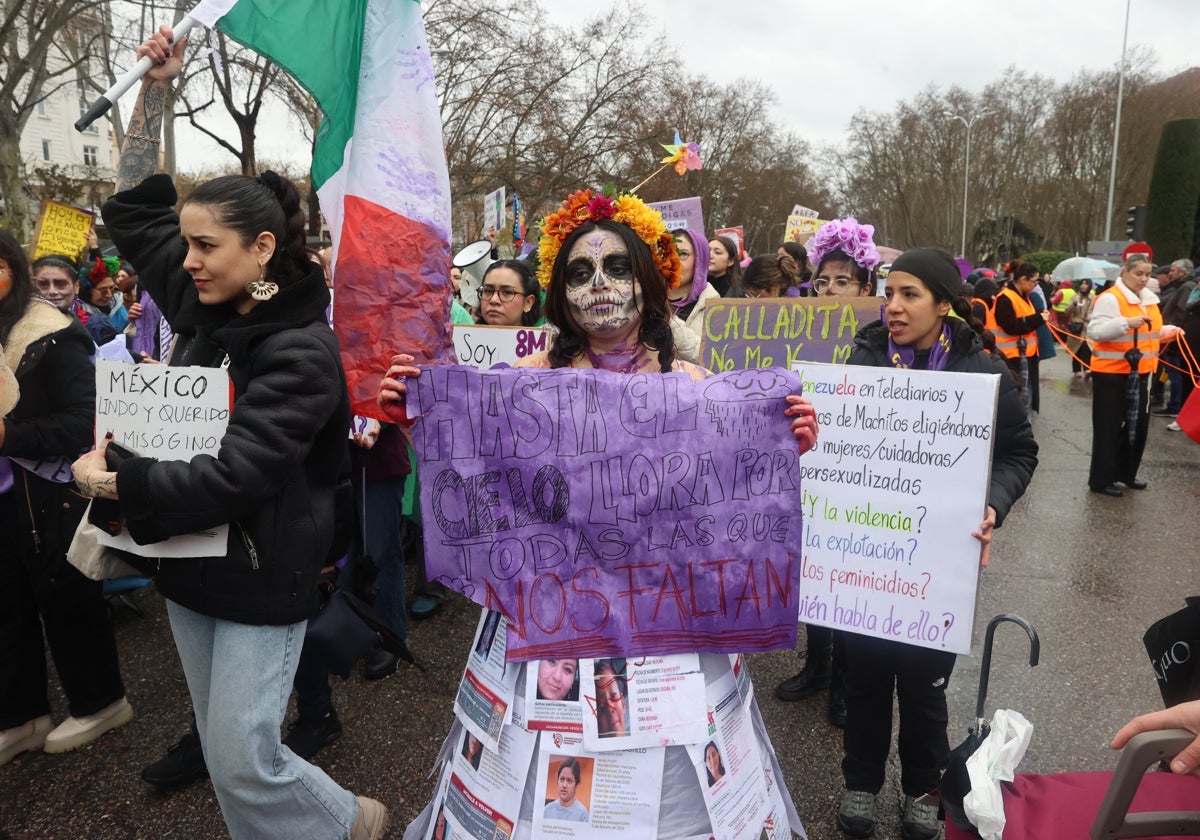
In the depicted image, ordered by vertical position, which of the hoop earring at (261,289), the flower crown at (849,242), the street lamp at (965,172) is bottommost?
the hoop earring at (261,289)

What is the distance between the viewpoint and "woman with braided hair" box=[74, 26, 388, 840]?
1.94 m

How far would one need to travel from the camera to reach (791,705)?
3.58 metres

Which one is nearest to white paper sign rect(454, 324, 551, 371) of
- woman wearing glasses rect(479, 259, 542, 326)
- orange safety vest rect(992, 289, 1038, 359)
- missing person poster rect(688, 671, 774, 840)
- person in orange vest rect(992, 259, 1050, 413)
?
woman wearing glasses rect(479, 259, 542, 326)

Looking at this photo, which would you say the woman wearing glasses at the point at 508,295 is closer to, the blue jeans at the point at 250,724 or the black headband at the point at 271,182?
the black headband at the point at 271,182

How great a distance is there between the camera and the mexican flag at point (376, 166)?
2.55m

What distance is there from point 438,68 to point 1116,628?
20773 millimetres

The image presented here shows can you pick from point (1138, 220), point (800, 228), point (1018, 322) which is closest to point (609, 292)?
point (800, 228)

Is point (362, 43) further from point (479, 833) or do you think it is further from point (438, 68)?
point (438, 68)

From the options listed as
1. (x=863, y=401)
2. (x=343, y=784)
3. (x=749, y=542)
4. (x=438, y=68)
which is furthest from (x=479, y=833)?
(x=438, y=68)

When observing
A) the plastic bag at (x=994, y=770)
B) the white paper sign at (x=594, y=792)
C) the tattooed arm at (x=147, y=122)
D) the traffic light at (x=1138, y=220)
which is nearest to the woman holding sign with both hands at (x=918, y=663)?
the plastic bag at (x=994, y=770)

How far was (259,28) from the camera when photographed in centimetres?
252

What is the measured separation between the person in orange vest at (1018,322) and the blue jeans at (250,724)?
360 inches

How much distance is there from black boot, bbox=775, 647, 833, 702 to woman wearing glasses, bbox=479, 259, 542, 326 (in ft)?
8.28

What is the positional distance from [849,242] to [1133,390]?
4.35m
